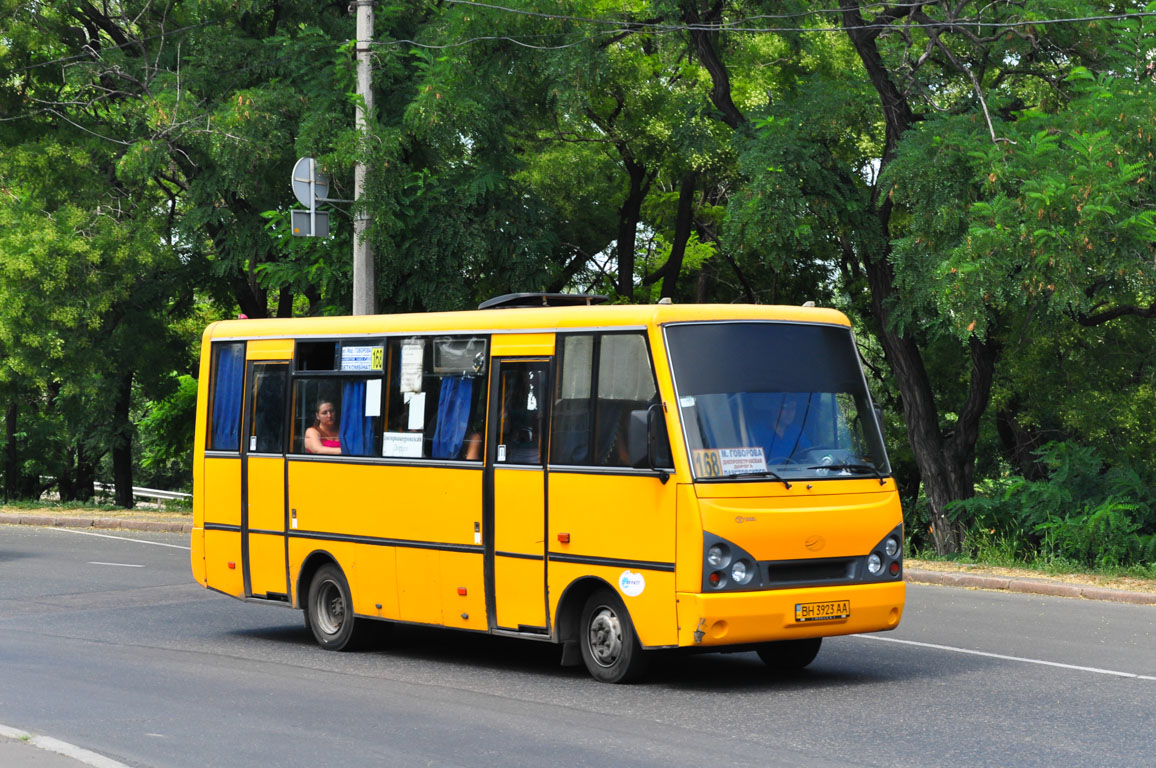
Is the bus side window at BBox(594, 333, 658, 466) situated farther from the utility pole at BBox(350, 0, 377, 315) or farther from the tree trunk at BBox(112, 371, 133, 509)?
the tree trunk at BBox(112, 371, 133, 509)

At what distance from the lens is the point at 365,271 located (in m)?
22.1

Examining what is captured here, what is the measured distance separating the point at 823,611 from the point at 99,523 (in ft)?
66.8

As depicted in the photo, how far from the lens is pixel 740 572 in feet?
32.6

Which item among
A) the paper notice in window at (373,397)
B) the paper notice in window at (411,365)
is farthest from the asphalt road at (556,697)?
the paper notice in window at (411,365)

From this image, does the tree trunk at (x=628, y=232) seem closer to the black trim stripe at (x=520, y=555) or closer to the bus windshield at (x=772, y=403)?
the black trim stripe at (x=520, y=555)

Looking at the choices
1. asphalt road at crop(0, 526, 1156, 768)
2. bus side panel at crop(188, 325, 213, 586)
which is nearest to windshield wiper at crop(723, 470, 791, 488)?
asphalt road at crop(0, 526, 1156, 768)

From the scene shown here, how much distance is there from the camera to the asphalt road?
825 cm

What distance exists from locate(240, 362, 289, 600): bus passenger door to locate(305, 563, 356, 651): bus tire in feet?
1.31

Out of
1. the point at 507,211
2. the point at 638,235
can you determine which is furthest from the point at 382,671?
the point at 638,235

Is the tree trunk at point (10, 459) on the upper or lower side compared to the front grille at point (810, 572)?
upper

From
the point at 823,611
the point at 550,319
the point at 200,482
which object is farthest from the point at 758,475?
the point at 200,482

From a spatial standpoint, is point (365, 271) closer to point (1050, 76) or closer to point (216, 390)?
point (216, 390)

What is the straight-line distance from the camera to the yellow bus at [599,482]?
10055 millimetres

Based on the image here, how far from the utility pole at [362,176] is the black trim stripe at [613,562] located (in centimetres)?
1121
